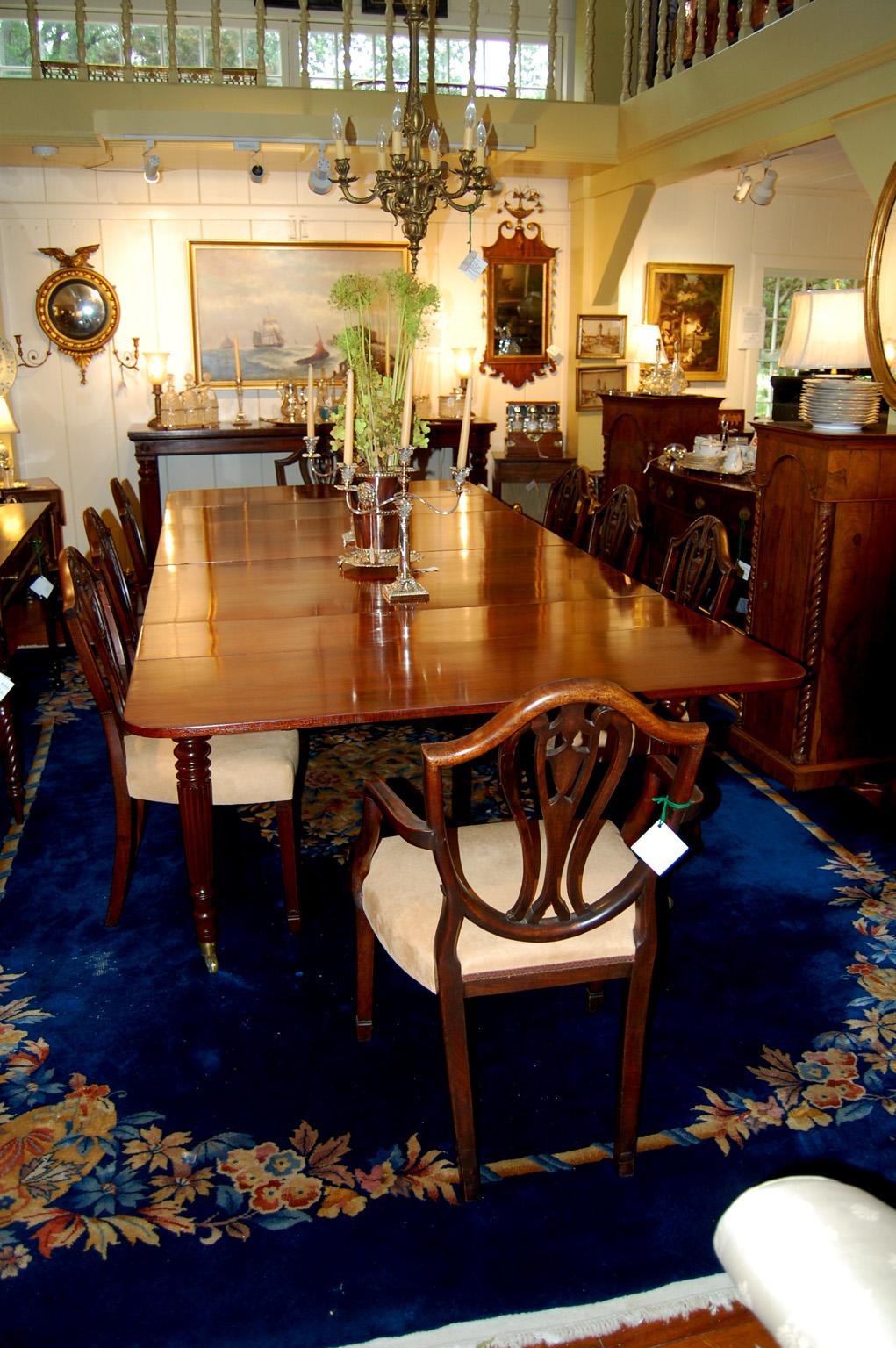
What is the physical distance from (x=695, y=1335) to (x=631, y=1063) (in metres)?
0.44

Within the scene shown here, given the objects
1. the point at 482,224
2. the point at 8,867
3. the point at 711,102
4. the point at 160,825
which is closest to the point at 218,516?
the point at 160,825

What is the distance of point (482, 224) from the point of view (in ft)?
23.9

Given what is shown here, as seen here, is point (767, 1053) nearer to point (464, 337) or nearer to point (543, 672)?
point (543, 672)

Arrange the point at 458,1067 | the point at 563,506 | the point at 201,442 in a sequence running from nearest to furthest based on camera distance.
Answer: the point at 458,1067, the point at 563,506, the point at 201,442

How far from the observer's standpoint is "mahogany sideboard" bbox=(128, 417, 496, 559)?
655cm

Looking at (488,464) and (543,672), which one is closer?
(543,672)

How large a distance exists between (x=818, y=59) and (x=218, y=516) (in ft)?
10.3

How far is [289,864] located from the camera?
2814mm

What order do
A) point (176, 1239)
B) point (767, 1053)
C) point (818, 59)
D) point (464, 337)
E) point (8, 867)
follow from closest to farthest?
1. point (176, 1239)
2. point (767, 1053)
3. point (8, 867)
4. point (818, 59)
5. point (464, 337)

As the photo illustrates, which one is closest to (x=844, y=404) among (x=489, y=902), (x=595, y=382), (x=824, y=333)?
(x=824, y=333)

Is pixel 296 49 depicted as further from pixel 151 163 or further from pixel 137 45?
pixel 151 163

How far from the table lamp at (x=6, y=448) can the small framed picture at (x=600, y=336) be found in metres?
3.79

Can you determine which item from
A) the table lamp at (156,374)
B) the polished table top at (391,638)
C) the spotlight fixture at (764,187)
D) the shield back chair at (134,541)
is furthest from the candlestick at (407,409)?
the table lamp at (156,374)

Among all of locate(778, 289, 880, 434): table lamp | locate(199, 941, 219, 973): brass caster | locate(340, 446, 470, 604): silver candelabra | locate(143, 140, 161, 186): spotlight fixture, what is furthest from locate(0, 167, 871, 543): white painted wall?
locate(199, 941, 219, 973): brass caster
